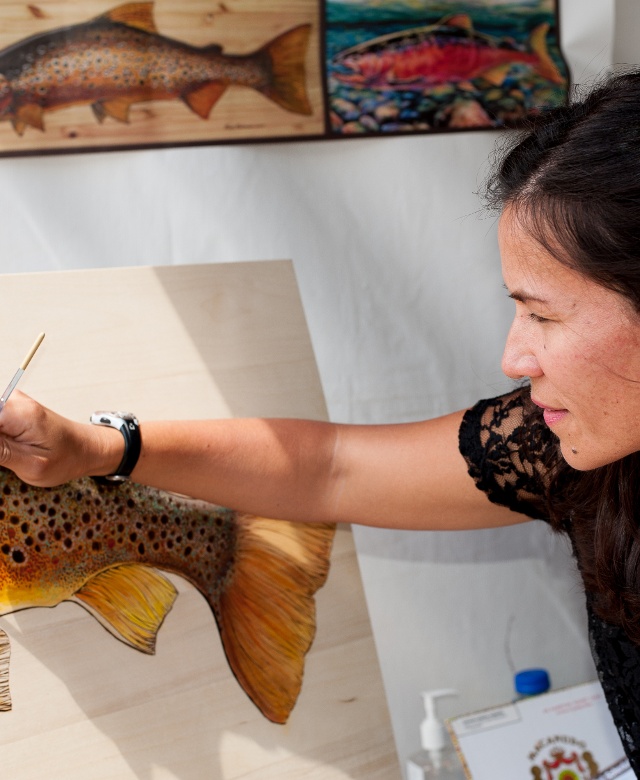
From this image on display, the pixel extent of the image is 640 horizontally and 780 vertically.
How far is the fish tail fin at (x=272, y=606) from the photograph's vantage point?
43.3 inches

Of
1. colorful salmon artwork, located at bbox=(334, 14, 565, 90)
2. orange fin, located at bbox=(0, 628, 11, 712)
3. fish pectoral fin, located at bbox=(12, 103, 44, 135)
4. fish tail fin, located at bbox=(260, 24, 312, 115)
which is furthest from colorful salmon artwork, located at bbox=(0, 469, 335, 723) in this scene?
colorful salmon artwork, located at bbox=(334, 14, 565, 90)

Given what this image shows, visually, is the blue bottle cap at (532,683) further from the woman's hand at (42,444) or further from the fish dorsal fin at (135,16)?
the fish dorsal fin at (135,16)

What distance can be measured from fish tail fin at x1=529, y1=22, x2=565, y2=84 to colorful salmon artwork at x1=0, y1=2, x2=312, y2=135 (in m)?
0.47

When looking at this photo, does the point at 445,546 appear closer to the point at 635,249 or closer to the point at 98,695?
the point at 98,695

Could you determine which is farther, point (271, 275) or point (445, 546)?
point (445, 546)

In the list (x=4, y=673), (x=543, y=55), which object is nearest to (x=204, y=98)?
(x=543, y=55)

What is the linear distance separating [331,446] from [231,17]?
0.71 m

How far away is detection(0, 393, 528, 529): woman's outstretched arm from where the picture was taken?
109 centimetres

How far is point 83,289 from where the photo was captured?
108cm

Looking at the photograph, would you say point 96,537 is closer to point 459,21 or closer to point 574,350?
point 574,350

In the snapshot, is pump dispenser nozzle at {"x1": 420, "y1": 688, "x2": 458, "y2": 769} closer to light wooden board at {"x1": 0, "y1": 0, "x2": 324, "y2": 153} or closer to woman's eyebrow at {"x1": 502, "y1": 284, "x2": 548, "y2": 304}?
woman's eyebrow at {"x1": 502, "y1": 284, "x2": 548, "y2": 304}

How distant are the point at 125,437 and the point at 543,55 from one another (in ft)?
3.78

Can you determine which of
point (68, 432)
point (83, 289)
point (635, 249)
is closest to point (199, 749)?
point (68, 432)

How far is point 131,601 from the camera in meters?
1.04
